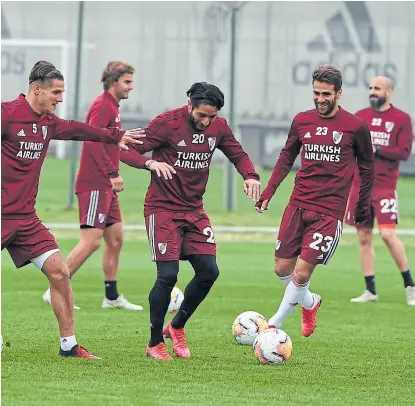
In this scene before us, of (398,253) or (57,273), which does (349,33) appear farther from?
(57,273)

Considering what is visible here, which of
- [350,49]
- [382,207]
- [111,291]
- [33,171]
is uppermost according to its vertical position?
[350,49]

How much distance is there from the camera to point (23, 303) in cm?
1220

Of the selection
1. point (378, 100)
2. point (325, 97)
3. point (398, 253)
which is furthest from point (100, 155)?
point (398, 253)

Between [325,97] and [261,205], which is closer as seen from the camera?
[325,97]

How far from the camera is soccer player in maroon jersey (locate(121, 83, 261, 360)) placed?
888 centimetres

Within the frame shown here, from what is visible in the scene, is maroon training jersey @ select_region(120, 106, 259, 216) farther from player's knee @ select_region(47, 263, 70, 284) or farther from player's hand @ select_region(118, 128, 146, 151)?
player's knee @ select_region(47, 263, 70, 284)

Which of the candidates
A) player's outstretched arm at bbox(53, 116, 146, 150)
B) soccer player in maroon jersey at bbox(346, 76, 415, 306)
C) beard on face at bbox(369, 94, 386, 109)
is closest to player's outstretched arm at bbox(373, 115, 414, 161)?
soccer player in maroon jersey at bbox(346, 76, 415, 306)

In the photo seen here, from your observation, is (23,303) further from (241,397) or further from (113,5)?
(113,5)

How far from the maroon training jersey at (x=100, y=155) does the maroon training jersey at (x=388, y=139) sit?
282 cm

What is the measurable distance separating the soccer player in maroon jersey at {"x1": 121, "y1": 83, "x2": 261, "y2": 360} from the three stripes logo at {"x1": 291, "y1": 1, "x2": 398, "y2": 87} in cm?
1960

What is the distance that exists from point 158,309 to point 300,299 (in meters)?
1.48

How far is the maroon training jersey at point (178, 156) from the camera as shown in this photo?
8.98 meters

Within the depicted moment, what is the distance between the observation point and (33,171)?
8.52m

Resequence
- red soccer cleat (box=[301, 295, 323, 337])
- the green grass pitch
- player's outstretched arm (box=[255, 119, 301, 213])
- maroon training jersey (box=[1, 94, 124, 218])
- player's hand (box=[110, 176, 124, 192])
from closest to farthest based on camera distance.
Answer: the green grass pitch → maroon training jersey (box=[1, 94, 124, 218]) → player's outstretched arm (box=[255, 119, 301, 213]) → red soccer cleat (box=[301, 295, 323, 337]) → player's hand (box=[110, 176, 124, 192])
